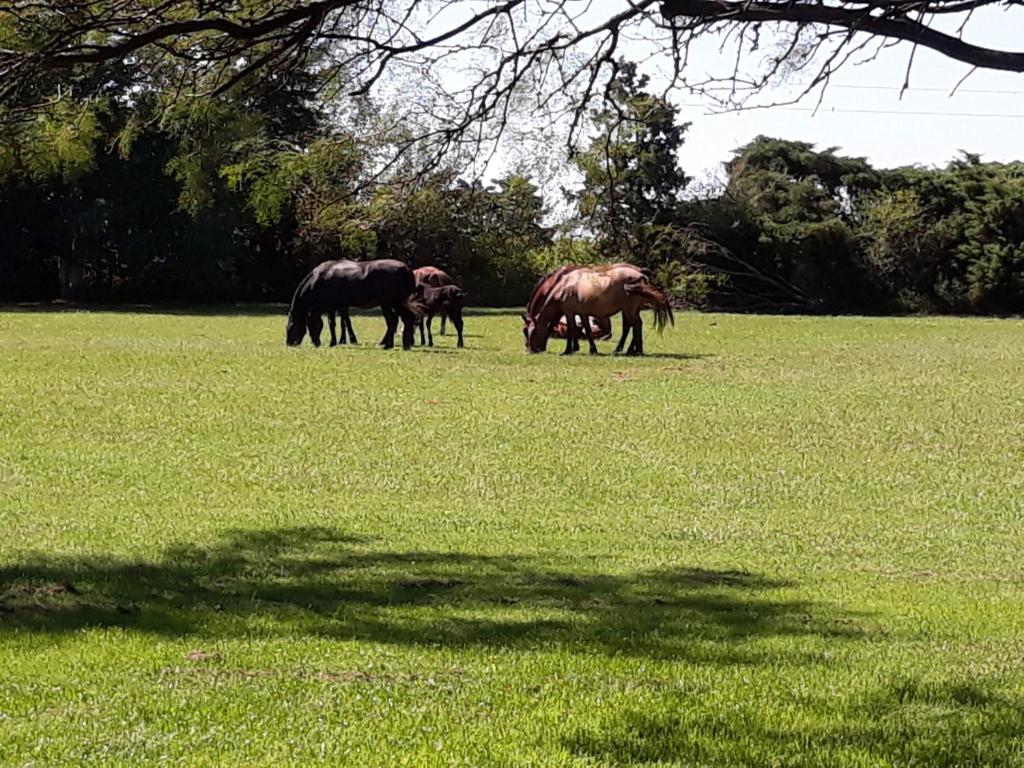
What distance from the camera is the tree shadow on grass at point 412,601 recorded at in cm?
787

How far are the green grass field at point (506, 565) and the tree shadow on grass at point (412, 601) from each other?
0.04m

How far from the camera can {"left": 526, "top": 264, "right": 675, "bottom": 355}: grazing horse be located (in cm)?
2955

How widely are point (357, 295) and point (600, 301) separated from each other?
4.66 metres

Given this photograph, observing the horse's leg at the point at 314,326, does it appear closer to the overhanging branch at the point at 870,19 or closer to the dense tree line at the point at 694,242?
the dense tree line at the point at 694,242

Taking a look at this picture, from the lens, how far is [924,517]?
13.4 m

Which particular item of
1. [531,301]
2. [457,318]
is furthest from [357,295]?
[531,301]

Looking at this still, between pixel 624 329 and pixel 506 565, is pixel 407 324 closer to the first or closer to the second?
pixel 624 329

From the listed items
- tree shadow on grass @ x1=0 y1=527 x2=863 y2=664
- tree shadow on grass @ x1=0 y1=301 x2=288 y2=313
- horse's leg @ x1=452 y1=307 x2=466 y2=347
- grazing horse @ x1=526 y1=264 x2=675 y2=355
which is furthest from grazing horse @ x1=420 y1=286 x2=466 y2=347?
tree shadow on grass @ x1=0 y1=527 x2=863 y2=664

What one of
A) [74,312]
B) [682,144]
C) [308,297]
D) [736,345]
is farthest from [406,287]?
[74,312]

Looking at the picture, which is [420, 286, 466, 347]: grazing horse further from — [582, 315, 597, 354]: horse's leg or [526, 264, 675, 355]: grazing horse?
[582, 315, 597, 354]: horse's leg

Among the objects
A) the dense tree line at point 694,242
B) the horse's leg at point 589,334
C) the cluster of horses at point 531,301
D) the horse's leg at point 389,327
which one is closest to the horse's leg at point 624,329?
the cluster of horses at point 531,301

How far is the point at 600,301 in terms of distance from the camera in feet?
98.2

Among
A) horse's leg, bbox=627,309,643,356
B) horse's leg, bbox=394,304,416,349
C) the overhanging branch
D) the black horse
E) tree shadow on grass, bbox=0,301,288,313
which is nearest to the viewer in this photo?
the overhanging branch

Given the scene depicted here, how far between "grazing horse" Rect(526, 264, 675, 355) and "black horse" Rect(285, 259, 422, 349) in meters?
2.46
